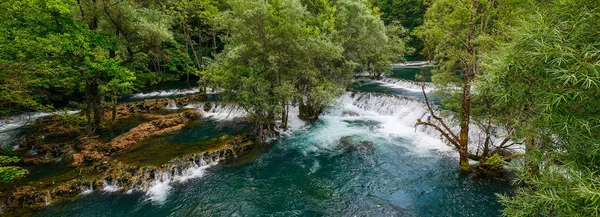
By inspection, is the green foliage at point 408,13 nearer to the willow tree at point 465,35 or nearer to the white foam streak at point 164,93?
the white foam streak at point 164,93

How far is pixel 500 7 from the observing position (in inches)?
364

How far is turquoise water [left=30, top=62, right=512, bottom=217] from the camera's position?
941 centimetres

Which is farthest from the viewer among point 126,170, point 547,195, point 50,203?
point 126,170

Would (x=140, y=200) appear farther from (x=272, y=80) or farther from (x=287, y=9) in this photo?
(x=287, y=9)

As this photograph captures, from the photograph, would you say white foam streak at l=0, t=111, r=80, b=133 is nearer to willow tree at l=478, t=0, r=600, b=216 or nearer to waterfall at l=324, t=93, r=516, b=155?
waterfall at l=324, t=93, r=516, b=155

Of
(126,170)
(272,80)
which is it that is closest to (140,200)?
(126,170)

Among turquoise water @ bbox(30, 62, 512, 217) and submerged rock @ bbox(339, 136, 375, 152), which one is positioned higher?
submerged rock @ bbox(339, 136, 375, 152)

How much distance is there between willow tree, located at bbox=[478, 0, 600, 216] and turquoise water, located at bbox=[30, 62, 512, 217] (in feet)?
16.9

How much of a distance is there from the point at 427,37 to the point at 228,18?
10235 millimetres

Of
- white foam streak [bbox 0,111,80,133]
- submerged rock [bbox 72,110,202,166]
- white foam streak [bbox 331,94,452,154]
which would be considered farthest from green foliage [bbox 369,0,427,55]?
white foam streak [bbox 0,111,80,133]

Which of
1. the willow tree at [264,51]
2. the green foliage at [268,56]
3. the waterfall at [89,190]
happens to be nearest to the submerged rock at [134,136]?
the waterfall at [89,190]

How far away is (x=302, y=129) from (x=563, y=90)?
14.7 meters

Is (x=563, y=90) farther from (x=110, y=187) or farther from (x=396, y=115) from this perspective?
(x=396, y=115)

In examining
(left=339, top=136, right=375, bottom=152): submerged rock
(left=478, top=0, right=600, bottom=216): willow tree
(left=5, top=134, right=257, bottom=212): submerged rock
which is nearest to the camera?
(left=478, top=0, right=600, bottom=216): willow tree
